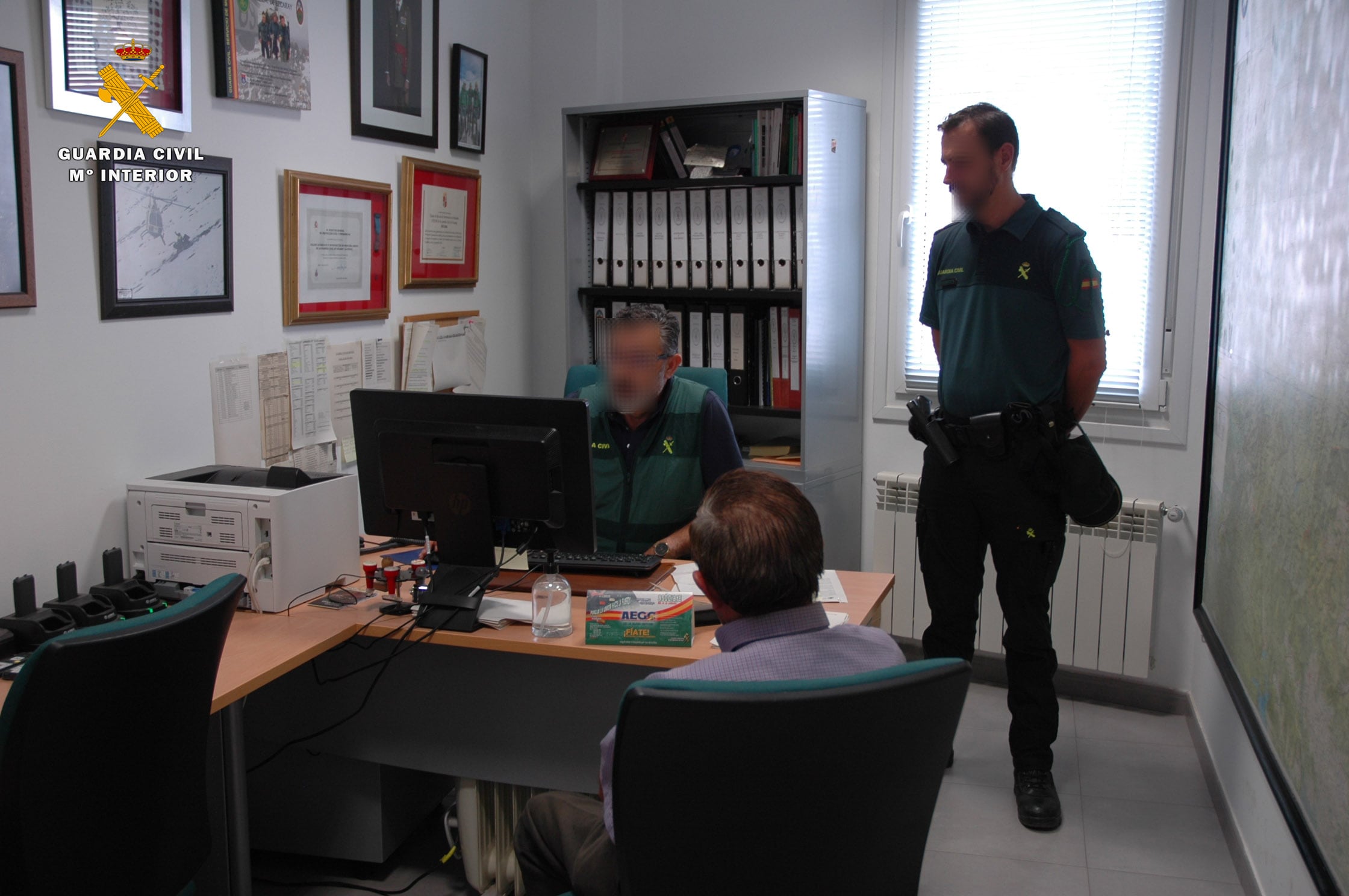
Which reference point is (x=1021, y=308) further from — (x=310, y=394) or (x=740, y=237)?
(x=310, y=394)

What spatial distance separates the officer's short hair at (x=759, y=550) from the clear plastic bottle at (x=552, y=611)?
57 centimetres

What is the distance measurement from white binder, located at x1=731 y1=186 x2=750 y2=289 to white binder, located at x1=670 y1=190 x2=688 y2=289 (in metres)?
0.17

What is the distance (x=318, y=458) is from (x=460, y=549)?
95 centimetres

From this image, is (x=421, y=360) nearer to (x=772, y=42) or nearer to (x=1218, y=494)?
(x=772, y=42)

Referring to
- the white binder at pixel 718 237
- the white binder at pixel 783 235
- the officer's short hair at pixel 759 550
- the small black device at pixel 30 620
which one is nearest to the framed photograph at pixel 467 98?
the white binder at pixel 718 237

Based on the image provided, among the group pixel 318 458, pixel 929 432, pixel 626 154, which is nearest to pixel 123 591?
pixel 318 458

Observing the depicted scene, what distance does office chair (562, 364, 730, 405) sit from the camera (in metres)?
2.89

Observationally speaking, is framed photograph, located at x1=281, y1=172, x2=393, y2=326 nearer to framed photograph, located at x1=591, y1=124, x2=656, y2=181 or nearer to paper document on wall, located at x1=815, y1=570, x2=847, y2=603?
framed photograph, located at x1=591, y1=124, x2=656, y2=181

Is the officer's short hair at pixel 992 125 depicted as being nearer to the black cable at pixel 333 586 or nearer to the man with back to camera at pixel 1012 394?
the man with back to camera at pixel 1012 394

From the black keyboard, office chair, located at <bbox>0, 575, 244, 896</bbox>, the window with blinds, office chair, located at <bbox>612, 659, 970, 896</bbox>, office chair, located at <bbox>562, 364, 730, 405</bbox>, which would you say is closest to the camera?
office chair, located at <bbox>612, 659, 970, 896</bbox>

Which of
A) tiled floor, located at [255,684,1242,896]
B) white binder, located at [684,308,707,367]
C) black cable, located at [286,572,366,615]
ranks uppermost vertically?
white binder, located at [684,308,707,367]

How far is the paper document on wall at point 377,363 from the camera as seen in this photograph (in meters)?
3.11

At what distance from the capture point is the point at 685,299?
3.73m

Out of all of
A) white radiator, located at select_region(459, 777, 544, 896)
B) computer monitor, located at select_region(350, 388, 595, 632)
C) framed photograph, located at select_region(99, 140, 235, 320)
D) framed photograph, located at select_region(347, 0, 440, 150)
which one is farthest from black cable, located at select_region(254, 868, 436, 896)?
framed photograph, located at select_region(347, 0, 440, 150)
